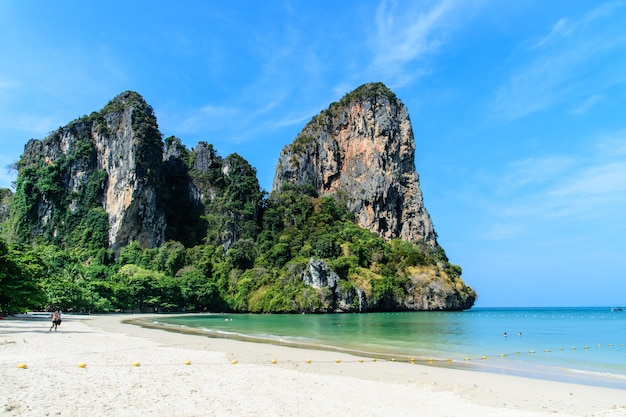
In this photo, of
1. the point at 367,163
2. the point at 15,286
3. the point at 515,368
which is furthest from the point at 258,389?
the point at 367,163

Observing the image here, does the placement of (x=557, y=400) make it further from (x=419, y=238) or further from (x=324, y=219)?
(x=419, y=238)

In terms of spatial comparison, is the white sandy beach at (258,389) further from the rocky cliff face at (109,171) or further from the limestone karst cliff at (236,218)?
the rocky cliff face at (109,171)

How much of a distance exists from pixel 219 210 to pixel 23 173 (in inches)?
1783

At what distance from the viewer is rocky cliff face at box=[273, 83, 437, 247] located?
11325 centimetres

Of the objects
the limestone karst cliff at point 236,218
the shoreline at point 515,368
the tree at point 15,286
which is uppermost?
the limestone karst cliff at point 236,218

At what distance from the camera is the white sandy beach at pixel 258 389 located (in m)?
8.95

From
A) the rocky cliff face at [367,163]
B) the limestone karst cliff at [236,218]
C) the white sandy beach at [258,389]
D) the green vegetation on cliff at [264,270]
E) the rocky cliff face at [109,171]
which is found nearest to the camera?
the white sandy beach at [258,389]

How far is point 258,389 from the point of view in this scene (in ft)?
36.5

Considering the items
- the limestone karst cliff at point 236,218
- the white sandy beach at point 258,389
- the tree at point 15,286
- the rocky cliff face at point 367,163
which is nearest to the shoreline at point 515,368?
the white sandy beach at point 258,389

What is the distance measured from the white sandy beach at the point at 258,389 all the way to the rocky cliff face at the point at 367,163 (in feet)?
314

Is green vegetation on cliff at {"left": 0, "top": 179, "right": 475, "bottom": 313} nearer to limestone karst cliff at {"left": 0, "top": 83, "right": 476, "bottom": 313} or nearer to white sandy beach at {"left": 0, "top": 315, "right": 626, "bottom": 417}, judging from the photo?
limestone karst cliff at {"left": 0, "top": 83, "right": 476, "bottom": 313}

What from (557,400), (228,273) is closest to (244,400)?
(557,400)

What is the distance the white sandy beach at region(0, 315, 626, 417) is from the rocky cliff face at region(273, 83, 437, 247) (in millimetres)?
95604

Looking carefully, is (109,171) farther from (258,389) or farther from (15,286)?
(258,389)
